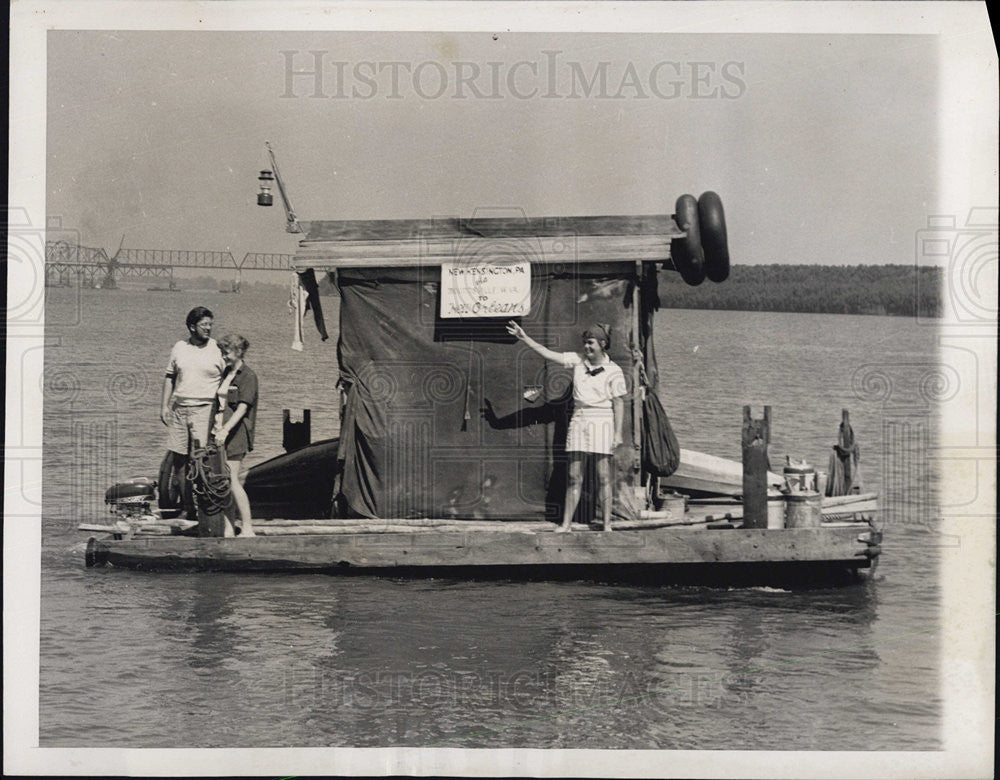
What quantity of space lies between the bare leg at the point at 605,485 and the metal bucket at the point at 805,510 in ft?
4.18

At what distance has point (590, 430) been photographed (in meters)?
9.93

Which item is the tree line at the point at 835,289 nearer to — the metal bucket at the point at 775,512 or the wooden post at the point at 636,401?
the wooden post at the point at 636,401

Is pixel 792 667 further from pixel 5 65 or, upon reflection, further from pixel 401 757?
pixel 5 65

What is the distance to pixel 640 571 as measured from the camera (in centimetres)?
996

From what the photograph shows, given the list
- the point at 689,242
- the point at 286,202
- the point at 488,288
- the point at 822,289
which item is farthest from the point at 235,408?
the point at 822,289

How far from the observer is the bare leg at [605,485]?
392 inches

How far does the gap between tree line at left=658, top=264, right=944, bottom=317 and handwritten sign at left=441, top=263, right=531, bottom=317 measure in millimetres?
2000

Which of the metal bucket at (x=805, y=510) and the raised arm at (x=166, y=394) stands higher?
the raised arm at (x=166, y=394)

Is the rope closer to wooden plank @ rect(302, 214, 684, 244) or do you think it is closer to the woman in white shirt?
wooden plank @ rect(302, 214, 684, 244)

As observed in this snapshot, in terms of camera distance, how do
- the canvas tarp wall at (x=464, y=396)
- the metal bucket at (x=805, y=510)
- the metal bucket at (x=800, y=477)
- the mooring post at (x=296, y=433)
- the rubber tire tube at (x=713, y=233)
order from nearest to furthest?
the metal bucket at (x=805, y=510)
the rubber tire tube at (x=713, y=233)
the canvas tarp wall at (x=464, y=396)
the metal bucket at (x=800, y=477)
the mooring post at (x=296, y=433)

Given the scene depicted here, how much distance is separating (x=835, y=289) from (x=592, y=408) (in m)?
2.96

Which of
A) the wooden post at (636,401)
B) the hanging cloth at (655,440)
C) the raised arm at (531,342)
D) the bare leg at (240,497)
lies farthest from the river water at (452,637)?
the raised arm at (531,342)

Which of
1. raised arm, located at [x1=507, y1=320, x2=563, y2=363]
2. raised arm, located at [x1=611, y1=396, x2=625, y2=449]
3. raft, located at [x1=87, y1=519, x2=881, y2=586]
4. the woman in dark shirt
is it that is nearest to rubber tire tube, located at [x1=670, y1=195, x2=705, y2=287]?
raised arm, located at [x1=611, y1=396, x2=625, y2=449]

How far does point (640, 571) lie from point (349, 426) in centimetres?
233
